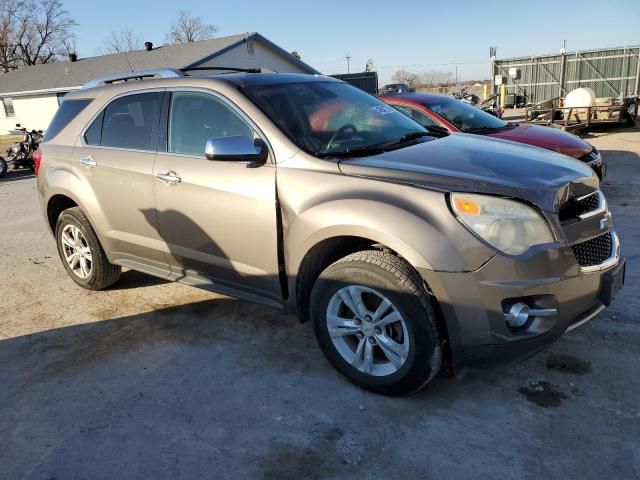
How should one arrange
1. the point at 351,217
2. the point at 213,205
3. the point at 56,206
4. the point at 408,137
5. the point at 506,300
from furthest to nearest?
the point at 56,206
the point at 408,137
the point at 213,205
the point at 351,217
the point at 506,300

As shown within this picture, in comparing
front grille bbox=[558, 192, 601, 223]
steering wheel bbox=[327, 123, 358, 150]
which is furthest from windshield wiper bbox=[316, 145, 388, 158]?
front grille bbox=[558, 192, 601, 223]

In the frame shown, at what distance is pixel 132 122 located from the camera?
424 centimetres

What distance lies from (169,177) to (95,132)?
1217 millimetres

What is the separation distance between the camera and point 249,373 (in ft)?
11.2

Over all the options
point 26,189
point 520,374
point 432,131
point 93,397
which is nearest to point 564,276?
point 520,374

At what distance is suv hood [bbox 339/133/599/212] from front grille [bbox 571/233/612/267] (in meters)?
0.26

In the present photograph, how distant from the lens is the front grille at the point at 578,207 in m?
2.83

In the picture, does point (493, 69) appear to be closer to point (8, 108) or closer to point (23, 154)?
point (23, 154)

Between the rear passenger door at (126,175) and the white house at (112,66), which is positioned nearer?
the rear passenger door at (126,175)

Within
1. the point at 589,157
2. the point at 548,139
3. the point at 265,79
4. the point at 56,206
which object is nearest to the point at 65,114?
the point at 56,206

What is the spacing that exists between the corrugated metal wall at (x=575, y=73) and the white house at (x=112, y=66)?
1026cm

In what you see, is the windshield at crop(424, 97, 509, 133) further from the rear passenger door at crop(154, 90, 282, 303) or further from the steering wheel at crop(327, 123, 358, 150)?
the rear passenger door at crop(154, 90, 282, 303)

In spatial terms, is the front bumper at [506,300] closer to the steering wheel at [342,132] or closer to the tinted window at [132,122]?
the steering wheel at [342,132]

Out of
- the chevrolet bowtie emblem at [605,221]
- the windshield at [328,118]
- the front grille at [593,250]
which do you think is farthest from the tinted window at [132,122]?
the chevrolet bowtie emblem at [605,221]
